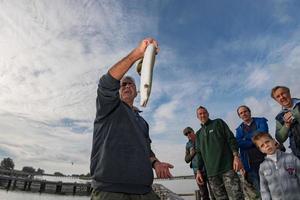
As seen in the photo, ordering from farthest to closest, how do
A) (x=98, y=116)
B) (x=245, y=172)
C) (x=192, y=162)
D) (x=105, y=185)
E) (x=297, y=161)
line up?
(x=192, y=162)
(x=245, y=172)
(x=297, y=161)
(x=98, y=116)
(x=105, y=185)

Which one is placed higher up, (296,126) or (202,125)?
(202,125)

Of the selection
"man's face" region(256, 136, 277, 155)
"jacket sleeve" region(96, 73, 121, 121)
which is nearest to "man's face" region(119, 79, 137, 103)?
"jacket sleeve" region(96, 73, 121, 121)

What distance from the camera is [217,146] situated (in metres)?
5.92

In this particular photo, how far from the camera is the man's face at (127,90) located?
341 cm

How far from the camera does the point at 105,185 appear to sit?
2592 millimetres

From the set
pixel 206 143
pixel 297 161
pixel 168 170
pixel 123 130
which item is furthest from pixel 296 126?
pixel 123 130

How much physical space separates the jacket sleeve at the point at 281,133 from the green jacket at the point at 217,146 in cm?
122

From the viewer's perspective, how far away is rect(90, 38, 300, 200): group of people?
2.62 m

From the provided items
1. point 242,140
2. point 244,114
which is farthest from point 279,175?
point 244,114

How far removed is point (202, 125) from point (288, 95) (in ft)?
7.97

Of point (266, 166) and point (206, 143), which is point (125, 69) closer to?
point (266, 166)

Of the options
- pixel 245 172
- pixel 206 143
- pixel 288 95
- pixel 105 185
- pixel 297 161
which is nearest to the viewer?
pixel 105 185

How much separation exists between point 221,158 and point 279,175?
1.65 metres

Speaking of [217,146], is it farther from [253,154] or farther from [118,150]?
[118,150]
